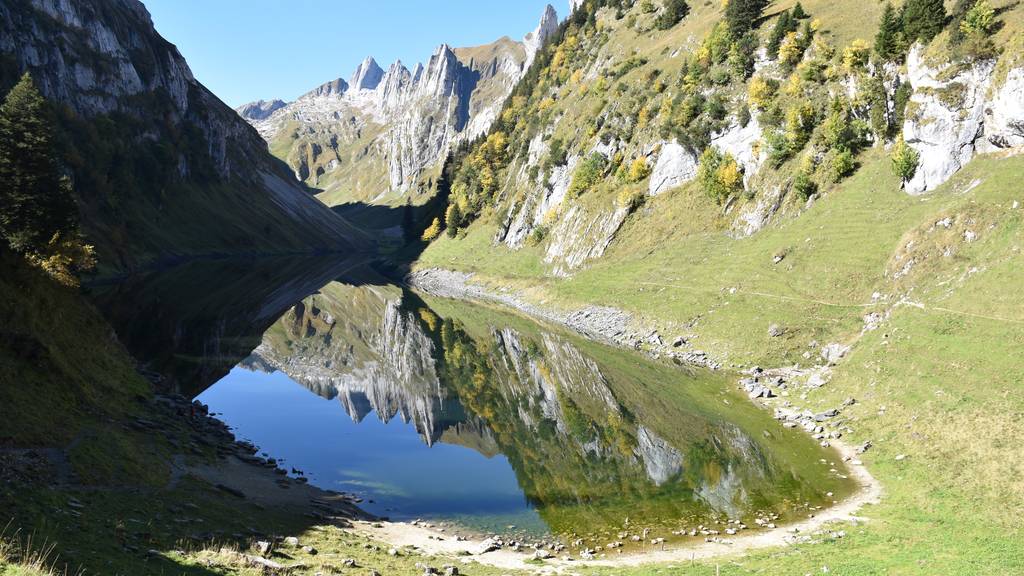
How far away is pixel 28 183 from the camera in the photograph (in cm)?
5181

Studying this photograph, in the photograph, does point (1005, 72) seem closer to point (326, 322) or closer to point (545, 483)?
point (545, 483)

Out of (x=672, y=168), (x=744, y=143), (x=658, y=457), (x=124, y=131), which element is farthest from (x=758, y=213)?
(x=124, y=131)

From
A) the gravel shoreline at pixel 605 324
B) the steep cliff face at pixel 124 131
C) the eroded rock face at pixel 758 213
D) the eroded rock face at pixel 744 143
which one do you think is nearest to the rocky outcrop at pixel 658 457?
the gravel shoreline at pixel 605 324

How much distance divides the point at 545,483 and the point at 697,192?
215ft

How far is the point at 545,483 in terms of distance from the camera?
32500 millimetres

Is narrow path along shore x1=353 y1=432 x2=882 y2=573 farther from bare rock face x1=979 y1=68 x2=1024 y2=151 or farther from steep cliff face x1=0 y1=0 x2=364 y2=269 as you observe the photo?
steep cliff face x1=0 y1=0 x2=364 y2=269

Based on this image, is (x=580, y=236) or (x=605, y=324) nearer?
(x=605, y=324)

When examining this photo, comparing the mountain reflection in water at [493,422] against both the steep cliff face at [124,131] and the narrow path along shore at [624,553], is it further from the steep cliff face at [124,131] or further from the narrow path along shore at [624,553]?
the steep cliff face at [124,131]

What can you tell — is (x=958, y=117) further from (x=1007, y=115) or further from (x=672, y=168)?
(x=672, y=168)

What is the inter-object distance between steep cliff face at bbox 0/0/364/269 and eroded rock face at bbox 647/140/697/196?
103m

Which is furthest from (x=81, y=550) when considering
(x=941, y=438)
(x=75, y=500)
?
(x=941, y=438)

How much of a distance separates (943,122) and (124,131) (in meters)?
191

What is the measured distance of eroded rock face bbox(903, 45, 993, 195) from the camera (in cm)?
Answer: 5141

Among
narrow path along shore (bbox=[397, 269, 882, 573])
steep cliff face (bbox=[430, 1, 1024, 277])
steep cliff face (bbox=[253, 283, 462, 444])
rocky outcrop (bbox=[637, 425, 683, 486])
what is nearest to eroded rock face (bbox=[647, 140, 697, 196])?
steep cliff face (bbox=[430, 1, 1024, 277])
